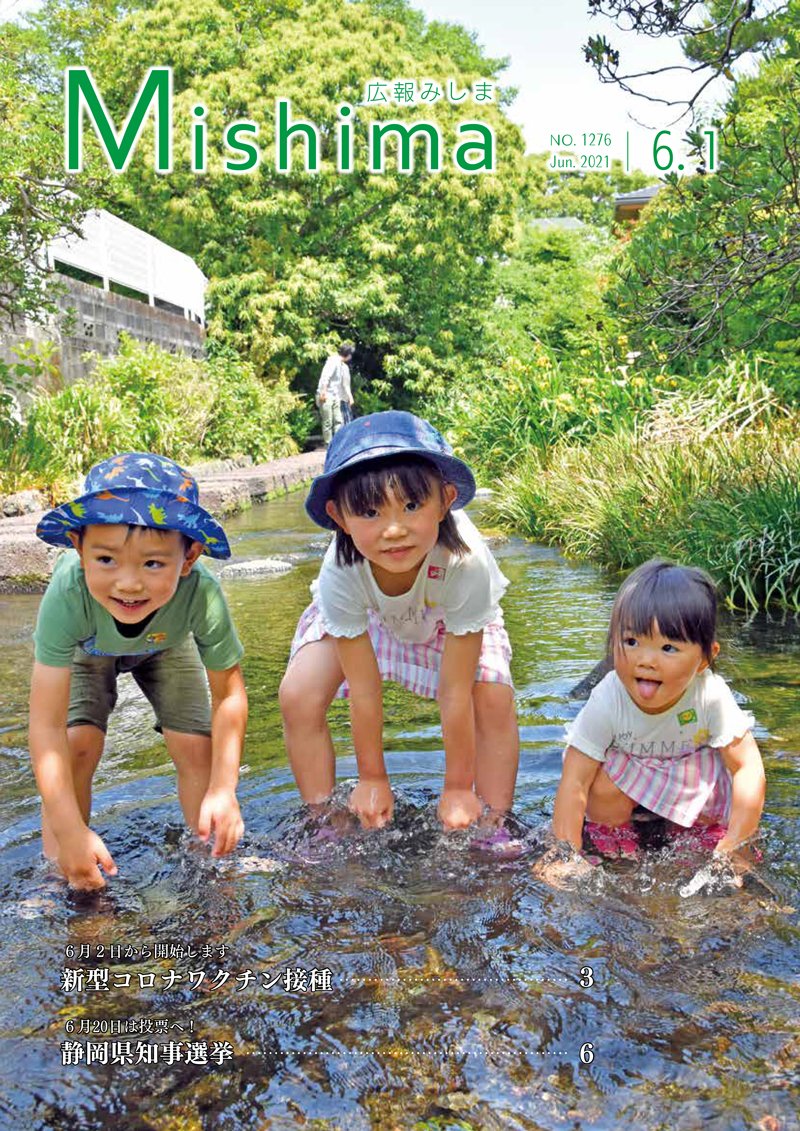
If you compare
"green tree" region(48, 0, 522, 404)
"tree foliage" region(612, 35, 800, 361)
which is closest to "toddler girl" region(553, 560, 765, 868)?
"tree foliage" region(612, 35, 800, 361)

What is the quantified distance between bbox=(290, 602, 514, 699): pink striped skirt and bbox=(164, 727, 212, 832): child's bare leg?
0.34 m

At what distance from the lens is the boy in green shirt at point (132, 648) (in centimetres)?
247

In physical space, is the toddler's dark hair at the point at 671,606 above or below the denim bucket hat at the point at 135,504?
below

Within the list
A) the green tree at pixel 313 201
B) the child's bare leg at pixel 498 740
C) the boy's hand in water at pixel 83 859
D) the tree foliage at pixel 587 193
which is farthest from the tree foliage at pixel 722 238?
the tree foliage at pixel 587 193

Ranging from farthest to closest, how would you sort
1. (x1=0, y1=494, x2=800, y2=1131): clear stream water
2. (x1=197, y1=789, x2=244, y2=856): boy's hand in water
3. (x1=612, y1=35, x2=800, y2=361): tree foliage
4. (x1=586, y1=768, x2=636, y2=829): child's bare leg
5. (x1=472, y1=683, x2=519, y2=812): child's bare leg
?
(x1=612, y1=35, x2=800, y2=361): tree foliage → (x1=472, y1=683, x2=519, y2=812): child's bare leg → (x1=586, y1=768, x2=636, y2=829): child's bare leg → (x1=197, y1=789, x2=244, y2=856): boy's hand in water → (x1=0, y1=494, x2=800, y2=1131): clear stream water

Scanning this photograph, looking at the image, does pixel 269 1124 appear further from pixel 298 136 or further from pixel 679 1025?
pixel 298 136

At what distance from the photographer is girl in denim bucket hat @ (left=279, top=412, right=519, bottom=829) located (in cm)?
262

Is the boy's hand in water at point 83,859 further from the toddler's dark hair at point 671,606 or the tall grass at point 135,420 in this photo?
the tall grass at point 135,420

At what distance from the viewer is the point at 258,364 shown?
899 inches

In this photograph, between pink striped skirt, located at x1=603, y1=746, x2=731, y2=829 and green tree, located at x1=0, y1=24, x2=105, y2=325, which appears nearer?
pink striped skirt, located at x1=603, y1=746, x2=731, y2=829

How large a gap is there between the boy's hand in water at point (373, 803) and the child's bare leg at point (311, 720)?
123mm

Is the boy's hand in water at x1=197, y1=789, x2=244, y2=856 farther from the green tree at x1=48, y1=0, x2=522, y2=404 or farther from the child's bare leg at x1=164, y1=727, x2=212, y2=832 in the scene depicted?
the green tree at x1=48, y1=0, x2=522, y2=404

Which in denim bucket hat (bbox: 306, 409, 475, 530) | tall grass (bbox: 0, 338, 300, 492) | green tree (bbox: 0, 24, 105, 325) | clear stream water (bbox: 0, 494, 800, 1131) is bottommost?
clear stream water (bbox: 0, 494, 800, 1131)

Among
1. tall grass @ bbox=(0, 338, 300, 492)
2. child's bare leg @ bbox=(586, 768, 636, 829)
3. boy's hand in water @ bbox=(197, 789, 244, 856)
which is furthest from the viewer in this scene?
tall grass @ bbox=(0, 338, 300, 492)
